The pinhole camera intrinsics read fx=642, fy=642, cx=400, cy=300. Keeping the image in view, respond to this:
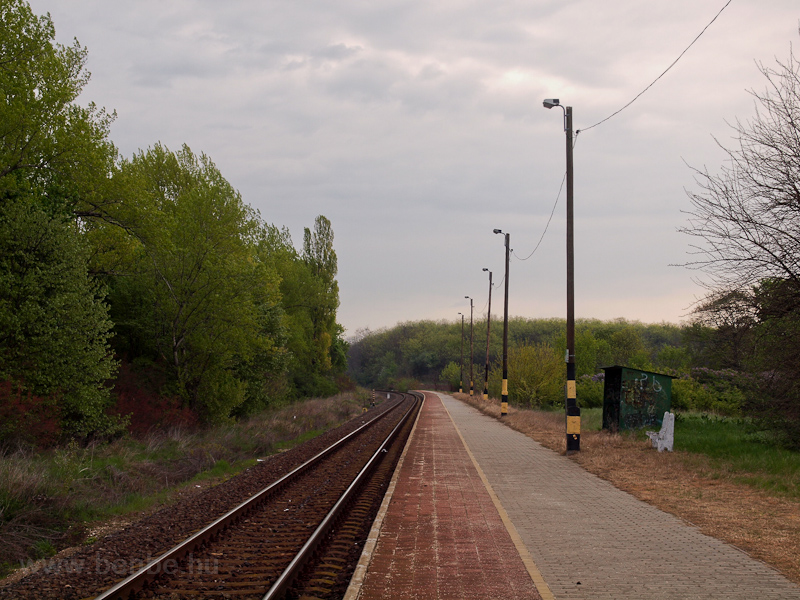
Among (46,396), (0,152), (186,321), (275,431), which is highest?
(0,152)

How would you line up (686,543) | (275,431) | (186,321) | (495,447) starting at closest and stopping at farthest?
(686,543) → (495,447) → (275,431) → (186,321)

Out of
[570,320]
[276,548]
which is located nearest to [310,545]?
[276,548]

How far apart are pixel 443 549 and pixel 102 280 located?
794 inches

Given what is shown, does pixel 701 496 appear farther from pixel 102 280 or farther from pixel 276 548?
pixel 102 280

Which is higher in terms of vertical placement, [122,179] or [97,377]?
[122,179]

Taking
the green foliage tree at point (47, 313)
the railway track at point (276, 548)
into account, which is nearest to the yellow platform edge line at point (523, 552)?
the railway track at point (276, 548)

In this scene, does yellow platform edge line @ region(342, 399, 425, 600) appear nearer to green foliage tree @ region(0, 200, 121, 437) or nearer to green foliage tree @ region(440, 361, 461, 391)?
green foliage tree @ region(0, 200, 121, 437)

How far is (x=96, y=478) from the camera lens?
13.0 meters

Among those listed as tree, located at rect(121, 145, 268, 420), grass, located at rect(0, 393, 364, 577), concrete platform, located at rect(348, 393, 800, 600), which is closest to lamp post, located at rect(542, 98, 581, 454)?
concrete platform, located at rect(348, 393, 800, 600)

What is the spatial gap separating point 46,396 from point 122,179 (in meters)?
7.39

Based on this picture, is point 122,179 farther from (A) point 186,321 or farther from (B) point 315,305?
(B) point 315,305

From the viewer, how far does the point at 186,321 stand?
27.6 meters

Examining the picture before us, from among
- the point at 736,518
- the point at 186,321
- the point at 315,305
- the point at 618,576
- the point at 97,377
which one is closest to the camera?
the point at 618,576

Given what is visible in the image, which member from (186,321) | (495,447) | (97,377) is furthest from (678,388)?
(97,377)
